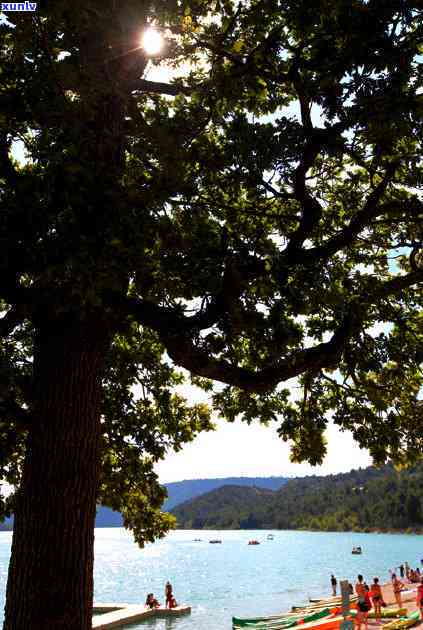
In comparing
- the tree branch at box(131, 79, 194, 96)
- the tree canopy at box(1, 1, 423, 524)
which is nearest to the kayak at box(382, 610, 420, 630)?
the tree canopy at box(1, 1, 423, 524)

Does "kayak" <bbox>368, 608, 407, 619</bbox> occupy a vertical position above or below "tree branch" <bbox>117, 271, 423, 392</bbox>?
below

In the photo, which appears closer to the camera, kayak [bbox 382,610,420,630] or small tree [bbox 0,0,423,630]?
small tree [bbox 0,0,423,630]

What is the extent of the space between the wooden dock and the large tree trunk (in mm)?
27305

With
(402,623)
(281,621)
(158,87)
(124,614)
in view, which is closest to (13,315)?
(158,87)

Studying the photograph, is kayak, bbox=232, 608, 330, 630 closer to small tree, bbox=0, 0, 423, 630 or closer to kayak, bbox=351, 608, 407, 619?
kayak, bbox=351, 608, 407, 619

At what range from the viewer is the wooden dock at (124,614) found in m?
33.8

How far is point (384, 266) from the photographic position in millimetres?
12695

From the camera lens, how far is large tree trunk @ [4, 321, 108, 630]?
306 inches

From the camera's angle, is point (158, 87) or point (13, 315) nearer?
point (13, 315)

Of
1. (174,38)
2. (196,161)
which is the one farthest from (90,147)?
(174,38)

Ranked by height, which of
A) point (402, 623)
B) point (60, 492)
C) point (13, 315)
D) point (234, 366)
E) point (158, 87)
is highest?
point (158, 87)

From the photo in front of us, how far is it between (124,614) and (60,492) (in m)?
32.7

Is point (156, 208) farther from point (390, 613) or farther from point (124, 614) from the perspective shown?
point (124, 614)

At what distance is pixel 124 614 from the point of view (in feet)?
120
